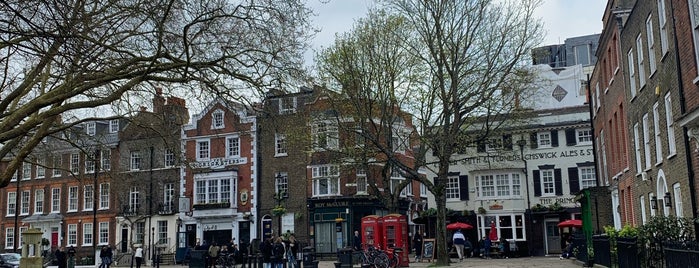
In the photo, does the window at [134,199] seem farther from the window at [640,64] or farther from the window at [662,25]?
the window at [662,25]

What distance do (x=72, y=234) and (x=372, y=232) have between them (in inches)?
1236

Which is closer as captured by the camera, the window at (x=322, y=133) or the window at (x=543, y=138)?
the window at (x=322, y=133)

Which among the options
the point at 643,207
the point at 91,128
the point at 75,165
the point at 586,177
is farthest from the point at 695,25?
the point at 91,128

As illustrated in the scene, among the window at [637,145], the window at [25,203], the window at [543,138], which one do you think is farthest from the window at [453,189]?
the window at [25,203]

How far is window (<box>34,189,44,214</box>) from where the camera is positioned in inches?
2137

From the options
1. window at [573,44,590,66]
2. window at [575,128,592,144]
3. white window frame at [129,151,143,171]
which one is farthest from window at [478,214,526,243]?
white window frame at [129,151,143,171]

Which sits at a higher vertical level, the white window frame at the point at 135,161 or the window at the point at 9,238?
the white window frame at the point at 135,161

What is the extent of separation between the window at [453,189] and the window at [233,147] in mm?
14634

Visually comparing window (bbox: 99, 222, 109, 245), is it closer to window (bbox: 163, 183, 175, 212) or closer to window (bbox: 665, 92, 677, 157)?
window (bbox: 163, 183, 175, 212)

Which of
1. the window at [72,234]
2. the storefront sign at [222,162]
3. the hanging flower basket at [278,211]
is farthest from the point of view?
the window at [72,234]

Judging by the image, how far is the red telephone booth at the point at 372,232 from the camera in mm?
29827

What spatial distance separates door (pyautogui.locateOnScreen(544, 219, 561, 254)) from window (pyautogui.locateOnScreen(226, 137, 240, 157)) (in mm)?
21010

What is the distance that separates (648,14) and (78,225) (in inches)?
1763

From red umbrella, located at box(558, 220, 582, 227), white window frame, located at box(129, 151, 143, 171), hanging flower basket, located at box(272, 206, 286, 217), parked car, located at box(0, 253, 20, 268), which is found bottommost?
parked car, located at box(0, 253, 20, 268)
